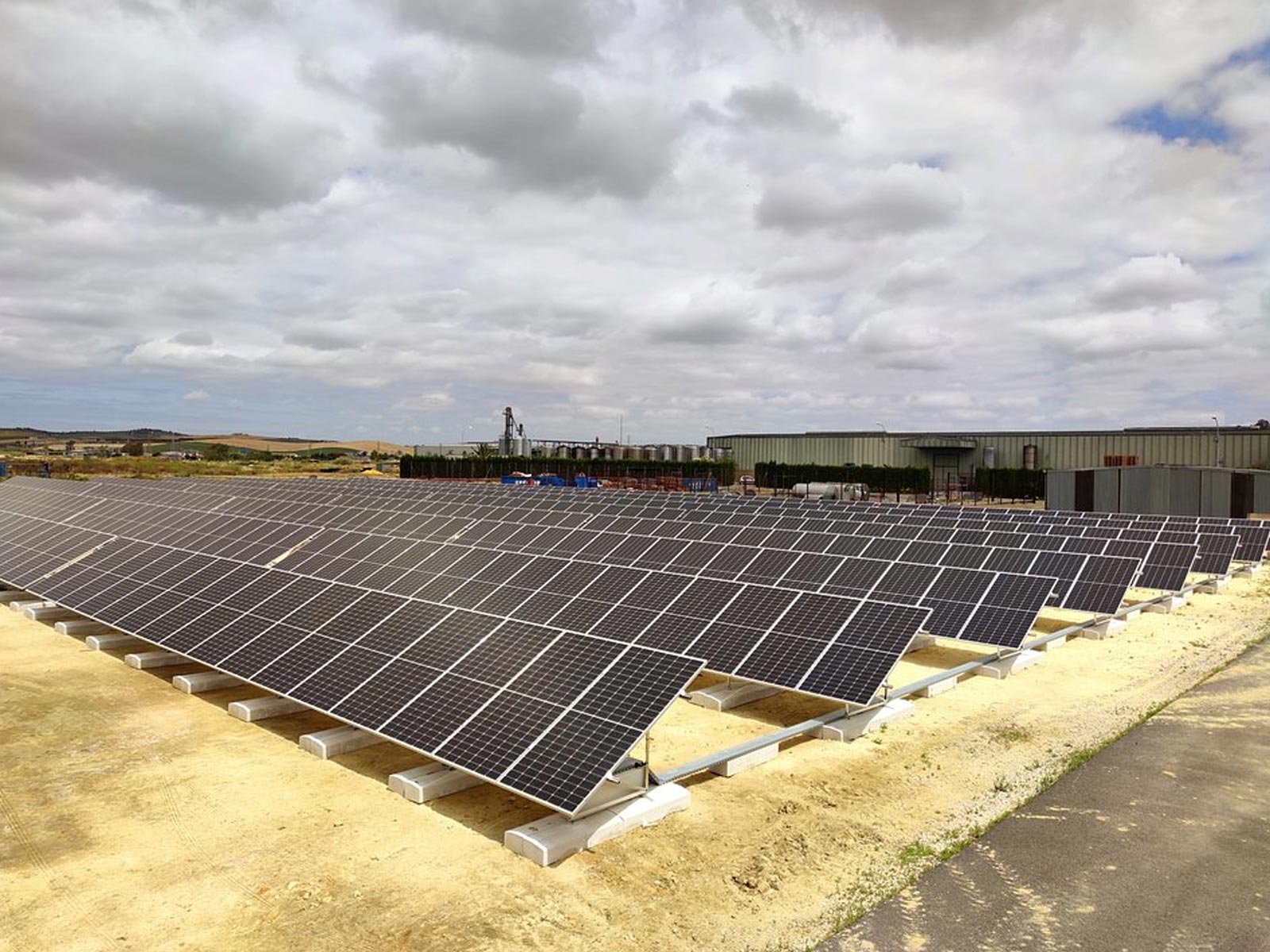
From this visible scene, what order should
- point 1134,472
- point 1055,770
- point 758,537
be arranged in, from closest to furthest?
point 1055,770 < point 758,537 < point 1134,472

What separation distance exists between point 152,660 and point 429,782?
9.47 meters

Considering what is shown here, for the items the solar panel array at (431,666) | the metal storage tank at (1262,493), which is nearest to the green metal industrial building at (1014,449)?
the metal storage tank at (1262,493)

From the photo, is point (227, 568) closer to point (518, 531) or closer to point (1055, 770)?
point (518, 531)

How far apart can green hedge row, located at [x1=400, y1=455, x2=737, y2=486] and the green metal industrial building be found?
294 inches

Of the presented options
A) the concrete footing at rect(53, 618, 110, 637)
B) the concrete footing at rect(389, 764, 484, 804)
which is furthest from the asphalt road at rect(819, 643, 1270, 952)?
the concrete footing at rect(53, 618, 110, 637)

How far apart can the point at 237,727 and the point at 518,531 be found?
12568 millimetres

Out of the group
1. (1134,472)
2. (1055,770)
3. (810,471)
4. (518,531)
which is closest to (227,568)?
(518,531)

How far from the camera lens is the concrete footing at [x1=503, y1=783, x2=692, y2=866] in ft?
27.5

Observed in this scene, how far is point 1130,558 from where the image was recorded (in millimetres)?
20203

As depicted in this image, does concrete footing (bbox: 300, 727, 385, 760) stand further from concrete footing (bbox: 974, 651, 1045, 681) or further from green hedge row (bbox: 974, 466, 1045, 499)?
green hedge row (bbox: 974, 466, 1045, 499)

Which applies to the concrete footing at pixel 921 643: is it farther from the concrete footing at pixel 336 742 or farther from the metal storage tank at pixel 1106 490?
the metal storage tank at pixel 1106 490

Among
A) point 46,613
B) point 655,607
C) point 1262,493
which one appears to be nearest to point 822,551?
point 655,607

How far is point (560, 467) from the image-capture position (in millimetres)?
86688

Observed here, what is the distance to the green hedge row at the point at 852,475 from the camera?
7250cm
